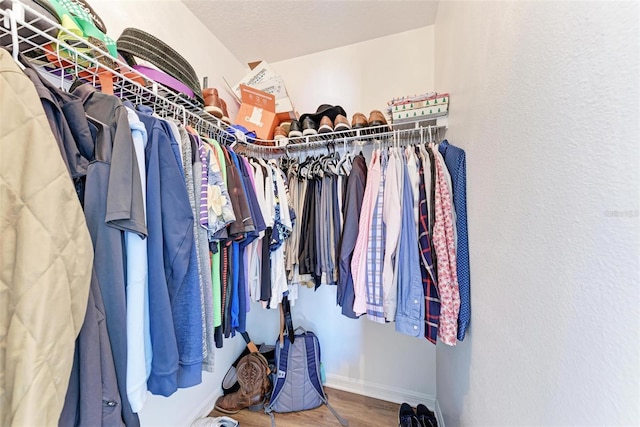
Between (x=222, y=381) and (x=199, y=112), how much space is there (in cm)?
174

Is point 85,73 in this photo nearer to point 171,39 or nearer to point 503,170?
point 171,39

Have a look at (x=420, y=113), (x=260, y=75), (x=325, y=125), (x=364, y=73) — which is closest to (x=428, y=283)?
(x=420, y=113)

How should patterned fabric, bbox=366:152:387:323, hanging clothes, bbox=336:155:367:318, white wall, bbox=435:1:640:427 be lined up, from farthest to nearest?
hanging clothes, bbox=336:155:367:318
patterned fabric, bbox=366:152:387:323
white wall, bbox=435:1:640:427

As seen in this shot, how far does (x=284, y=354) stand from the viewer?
1.52 meters

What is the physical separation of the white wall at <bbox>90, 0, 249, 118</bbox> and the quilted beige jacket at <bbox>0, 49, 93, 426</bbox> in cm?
92

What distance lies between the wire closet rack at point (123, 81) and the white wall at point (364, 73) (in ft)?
1.33

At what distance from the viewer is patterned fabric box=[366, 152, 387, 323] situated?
0.96 meters

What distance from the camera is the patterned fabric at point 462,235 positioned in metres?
0.80

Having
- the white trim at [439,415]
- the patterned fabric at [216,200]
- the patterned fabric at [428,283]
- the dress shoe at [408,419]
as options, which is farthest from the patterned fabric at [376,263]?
the white trim at [439,415]

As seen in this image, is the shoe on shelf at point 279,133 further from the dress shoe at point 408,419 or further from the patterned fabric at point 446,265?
the dress shoe at point 408,419

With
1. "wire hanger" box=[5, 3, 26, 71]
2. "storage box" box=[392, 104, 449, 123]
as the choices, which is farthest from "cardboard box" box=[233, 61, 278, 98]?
"wire hanger" box=[5, 3, 26, 71]

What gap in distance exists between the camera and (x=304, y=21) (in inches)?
57.5

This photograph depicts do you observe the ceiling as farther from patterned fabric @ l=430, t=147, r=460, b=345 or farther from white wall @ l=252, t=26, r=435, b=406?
patterned fabric @ l=430, t=147, r=460, b=345

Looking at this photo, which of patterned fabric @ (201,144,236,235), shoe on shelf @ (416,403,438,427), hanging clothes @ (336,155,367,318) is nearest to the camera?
patterned fabric @ (201,144,236,235)
